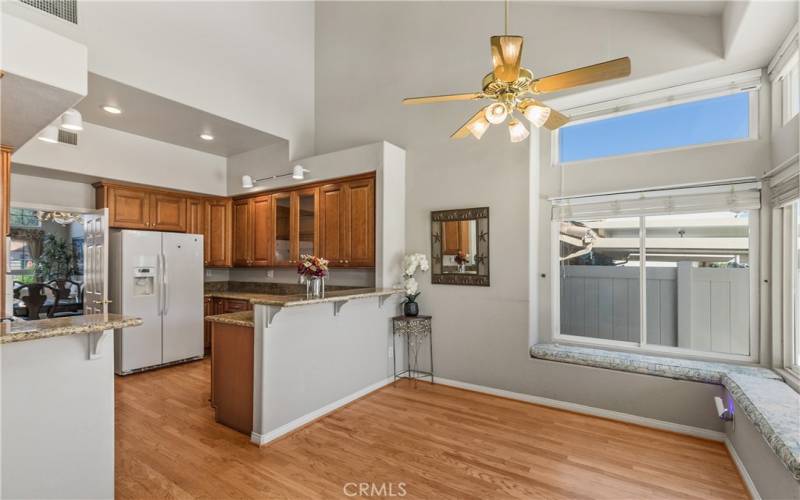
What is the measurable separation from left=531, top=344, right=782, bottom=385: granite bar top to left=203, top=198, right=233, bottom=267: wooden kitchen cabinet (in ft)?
14.4

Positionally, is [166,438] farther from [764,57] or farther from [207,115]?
[764,57]

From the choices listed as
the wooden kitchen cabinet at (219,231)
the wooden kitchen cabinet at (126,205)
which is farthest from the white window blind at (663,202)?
the wooden kitchen cabinet at (126,205)

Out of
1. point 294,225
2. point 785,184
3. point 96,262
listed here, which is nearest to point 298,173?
point 294,225

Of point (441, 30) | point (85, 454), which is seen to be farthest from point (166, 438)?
point (441, 30)

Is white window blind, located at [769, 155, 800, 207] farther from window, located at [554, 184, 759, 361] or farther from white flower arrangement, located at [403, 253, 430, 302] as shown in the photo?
white flower arrangement, located at [403, 253, 430, 302]

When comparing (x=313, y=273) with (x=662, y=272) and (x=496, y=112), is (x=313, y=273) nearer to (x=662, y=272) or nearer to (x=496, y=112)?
(x=496, y=112)

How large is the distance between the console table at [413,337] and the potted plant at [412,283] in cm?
9

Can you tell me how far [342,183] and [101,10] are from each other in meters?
2.51

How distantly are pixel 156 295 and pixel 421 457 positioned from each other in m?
3.84

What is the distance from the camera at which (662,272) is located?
3.47 metres

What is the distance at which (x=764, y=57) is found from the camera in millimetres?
2818

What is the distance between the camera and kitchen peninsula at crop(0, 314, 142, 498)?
5.65 ft

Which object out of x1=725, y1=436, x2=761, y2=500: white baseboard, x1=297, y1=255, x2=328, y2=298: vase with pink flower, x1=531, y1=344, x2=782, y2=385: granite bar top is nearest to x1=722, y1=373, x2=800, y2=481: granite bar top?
x1=531, y1=344, x2=782, y2=385: granite bar top

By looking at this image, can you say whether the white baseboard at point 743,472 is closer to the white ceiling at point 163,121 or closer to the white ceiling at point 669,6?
the white ceiling at point 669,6
